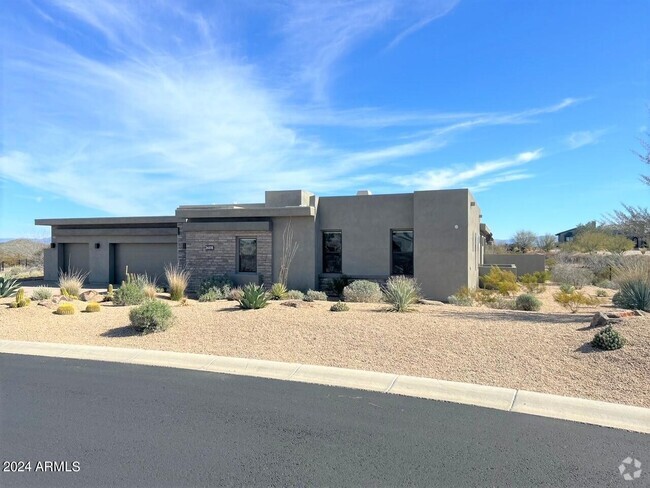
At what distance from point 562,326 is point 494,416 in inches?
174

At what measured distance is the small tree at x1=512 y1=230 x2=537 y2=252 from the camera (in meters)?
51.9

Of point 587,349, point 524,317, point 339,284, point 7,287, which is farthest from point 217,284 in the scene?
point 587,349

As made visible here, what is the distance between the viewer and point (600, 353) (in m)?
7.62

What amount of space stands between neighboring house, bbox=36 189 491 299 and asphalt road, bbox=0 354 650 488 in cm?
1301

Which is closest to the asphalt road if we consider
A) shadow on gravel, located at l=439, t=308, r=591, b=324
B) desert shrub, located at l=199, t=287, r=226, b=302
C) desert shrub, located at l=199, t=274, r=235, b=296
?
shadow on gravel, located at l=439, t=308, r=591, b=324

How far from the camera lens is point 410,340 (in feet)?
29.6

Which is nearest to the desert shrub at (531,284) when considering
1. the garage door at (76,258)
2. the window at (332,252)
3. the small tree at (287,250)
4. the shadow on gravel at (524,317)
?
the window at (332,252)

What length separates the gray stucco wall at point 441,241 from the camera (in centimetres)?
1884

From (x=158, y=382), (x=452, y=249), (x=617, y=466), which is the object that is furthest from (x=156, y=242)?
(x=617, y=466)

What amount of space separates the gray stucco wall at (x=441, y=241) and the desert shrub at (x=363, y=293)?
106 inches

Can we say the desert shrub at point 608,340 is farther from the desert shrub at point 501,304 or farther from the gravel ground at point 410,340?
the desert shrub at point 501,304

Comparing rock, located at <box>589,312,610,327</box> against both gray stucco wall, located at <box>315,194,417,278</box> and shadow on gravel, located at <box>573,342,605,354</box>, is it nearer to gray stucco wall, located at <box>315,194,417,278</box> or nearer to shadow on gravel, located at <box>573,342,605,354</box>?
shadow on gravel, located at <box>573,342,605,354</box>

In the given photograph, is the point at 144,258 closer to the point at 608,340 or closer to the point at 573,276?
the point at 608,340

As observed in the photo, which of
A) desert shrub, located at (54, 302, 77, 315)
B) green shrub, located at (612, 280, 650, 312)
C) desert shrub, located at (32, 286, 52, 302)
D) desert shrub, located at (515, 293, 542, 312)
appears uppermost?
green shrub, located at (612, 280, 650, 312)
